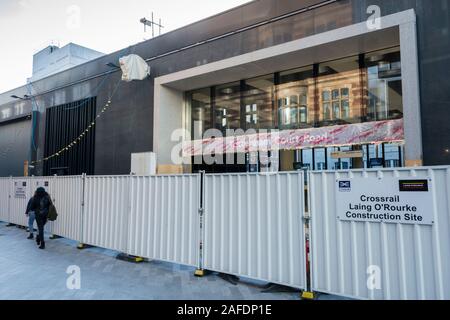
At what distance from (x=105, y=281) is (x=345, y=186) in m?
4.66

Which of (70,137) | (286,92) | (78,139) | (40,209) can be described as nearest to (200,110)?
(286,92)

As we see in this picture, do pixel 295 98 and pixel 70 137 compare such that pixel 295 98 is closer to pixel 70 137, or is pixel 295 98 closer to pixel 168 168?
pixel 168 168

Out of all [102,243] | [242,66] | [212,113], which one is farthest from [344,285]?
[212,113]

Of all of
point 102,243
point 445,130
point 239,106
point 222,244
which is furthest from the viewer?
point 239,106

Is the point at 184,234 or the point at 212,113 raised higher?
the point at 212,113

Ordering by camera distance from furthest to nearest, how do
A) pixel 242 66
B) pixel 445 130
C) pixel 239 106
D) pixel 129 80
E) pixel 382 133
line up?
pixel 129 80
pixel 239 106
pixel 242 66
pixel 382 133
pixel 445 130

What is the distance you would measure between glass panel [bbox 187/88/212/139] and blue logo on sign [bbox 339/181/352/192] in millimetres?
8439

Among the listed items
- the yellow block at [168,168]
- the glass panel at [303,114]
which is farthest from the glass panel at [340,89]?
the yellow block at [168,168]

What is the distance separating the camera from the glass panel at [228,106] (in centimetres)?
1203

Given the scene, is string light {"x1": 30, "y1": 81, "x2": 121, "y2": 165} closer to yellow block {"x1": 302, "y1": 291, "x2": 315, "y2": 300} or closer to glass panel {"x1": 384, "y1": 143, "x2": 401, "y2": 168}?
glass panel {"x1": 384, "y1": 143, "x2": 401, "y2": 168}

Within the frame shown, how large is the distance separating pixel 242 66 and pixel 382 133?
Result: 4884 mm

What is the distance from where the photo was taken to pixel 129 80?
1281 centimetres

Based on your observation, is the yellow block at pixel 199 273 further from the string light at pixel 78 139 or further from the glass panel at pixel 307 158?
the string light at pixel 78 139

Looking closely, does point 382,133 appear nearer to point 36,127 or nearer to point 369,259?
point 369,259
